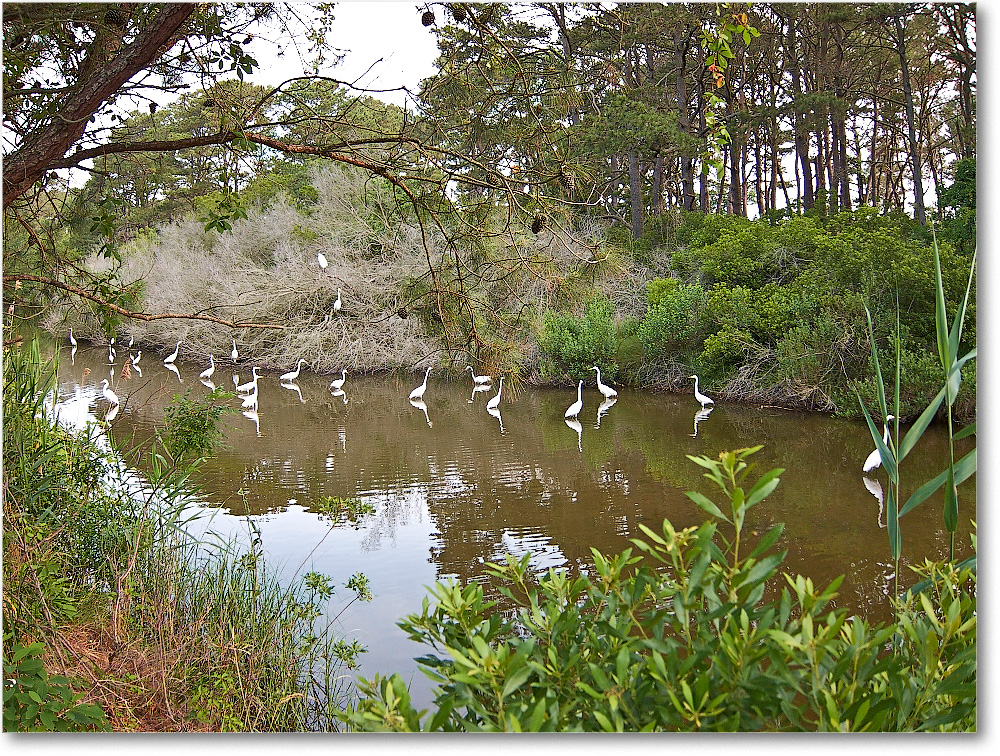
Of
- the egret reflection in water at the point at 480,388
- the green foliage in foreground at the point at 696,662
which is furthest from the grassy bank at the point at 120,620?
the egret reflection in water at the point at 480,388

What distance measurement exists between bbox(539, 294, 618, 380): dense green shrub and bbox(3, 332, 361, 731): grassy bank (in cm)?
744

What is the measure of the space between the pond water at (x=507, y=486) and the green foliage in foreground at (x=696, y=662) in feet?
4.91

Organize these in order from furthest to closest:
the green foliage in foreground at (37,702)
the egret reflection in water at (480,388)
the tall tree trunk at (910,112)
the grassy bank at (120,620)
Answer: the egret reflection in water at (480,388) < the tall tree trunk at (910,112) < the grassy bank at (120,620) < the green foliage in foreground at (37,702)

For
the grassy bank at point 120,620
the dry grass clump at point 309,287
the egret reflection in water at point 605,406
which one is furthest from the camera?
the dry grass clump at point 309,287

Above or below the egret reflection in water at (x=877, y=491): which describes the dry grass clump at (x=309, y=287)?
above

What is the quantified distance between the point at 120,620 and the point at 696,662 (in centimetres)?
198

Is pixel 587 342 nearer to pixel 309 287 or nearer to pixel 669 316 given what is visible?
pixel 669 316

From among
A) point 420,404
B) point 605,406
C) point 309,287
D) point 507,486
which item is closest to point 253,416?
point 420,404

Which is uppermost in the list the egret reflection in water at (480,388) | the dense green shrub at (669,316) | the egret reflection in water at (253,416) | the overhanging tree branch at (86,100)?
the dense green shrub at (669,316)

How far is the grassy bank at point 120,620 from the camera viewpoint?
218 cm

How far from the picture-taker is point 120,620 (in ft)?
8.26

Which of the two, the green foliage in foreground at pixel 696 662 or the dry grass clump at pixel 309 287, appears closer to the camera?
the green foliage in foreground at pixel 696 662

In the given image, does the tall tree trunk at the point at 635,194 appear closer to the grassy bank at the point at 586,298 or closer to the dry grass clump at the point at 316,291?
the grassy bank at the point at 586,298

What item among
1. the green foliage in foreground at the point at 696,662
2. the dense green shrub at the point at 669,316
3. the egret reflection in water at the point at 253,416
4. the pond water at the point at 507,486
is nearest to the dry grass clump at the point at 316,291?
the pond water at the point at 507,486
